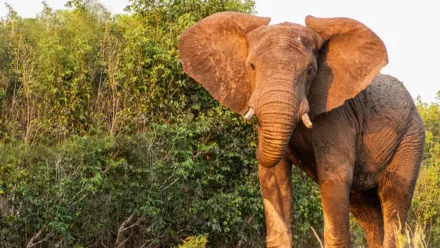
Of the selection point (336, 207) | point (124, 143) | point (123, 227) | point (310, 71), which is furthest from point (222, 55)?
point (123, 227)

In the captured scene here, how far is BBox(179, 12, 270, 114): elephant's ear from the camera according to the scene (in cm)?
817

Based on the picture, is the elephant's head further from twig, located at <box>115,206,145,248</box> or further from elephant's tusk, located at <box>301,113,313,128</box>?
twig, located at <box>115,206,145,248</box>

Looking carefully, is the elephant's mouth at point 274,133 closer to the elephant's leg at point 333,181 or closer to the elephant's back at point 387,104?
the elephant's leg at point 333,181

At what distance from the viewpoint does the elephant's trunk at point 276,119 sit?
720 cm

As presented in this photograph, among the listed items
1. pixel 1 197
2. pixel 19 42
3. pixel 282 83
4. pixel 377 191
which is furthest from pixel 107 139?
pixel 282 83

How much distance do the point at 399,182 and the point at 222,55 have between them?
7.94 ft

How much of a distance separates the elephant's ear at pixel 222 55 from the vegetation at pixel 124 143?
2.83 metres

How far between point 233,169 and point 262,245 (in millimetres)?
1268

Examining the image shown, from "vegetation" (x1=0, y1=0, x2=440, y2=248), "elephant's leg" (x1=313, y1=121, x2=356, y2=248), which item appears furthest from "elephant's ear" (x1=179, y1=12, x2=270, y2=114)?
"vegetation" (x1=0, y1=0, x2=440, y2=248)

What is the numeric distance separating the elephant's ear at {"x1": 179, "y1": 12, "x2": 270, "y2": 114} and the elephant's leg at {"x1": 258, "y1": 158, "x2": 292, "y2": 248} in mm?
634

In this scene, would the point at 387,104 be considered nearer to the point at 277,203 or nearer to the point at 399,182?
the point at 399,182

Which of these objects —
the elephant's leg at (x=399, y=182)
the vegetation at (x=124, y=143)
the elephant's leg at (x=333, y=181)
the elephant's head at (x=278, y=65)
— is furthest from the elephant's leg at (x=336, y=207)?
the vegetation at (x=124, y=143)

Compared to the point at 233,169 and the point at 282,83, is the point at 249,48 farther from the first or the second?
the point at 233,169

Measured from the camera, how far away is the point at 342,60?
8391mm
